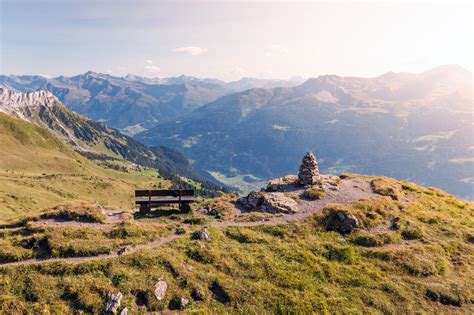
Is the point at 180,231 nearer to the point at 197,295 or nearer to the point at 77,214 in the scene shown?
the point at 197,295

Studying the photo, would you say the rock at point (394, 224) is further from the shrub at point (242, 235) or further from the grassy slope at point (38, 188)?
the grassy slope at point (38, 188)

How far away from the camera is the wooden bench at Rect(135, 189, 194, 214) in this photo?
3600 cm

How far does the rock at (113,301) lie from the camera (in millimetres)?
20094

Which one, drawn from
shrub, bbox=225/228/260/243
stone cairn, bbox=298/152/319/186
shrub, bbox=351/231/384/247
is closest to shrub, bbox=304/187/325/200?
stone cairn, bbox=298/152/319/186

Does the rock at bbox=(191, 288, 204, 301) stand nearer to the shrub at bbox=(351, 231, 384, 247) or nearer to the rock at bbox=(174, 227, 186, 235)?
the rock at bbox=(174, 227, 186, 235)

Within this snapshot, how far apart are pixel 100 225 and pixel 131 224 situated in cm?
335

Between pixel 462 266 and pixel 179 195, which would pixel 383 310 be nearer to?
pixel 462 266

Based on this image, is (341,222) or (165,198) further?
(165,198)

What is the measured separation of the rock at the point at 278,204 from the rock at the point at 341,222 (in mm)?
3947

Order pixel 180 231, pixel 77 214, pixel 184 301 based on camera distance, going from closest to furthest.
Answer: pixel 184 301, pixel 180 231, pixel 77 214

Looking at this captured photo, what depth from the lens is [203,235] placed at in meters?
29.0

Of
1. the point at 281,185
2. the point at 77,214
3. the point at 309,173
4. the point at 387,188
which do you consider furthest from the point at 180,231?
the point at 387,188

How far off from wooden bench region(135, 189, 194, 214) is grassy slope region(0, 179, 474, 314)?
275 inches

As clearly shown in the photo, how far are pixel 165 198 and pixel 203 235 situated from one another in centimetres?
1011
